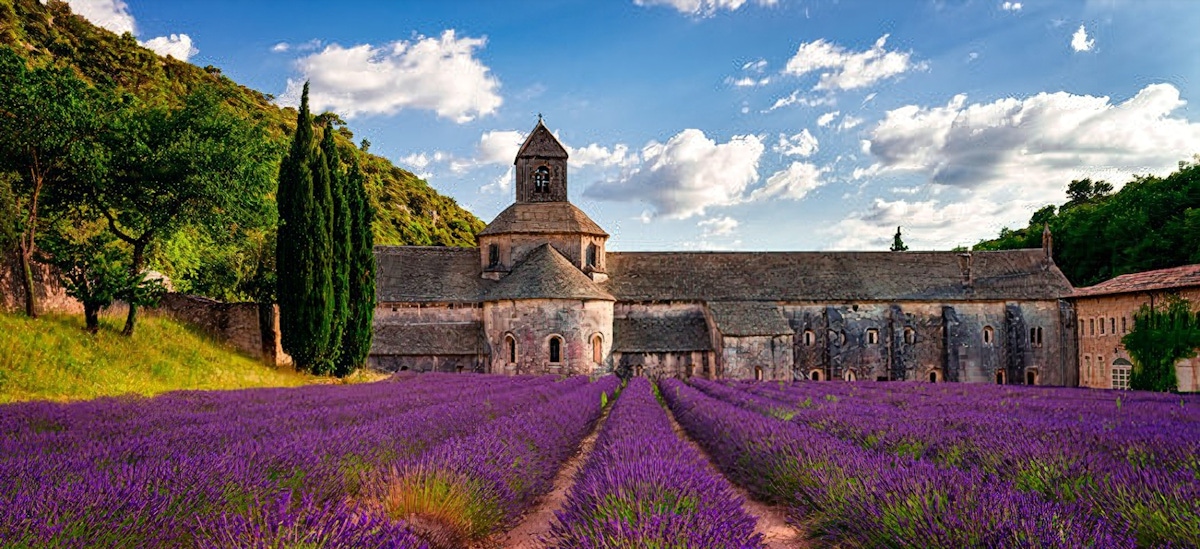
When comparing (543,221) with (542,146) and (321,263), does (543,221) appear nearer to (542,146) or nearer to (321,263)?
(542,146)

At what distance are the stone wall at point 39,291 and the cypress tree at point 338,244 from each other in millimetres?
8474

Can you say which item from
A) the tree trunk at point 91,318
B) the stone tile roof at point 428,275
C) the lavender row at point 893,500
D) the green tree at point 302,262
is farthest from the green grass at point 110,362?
the stone tile roof at point 428,275

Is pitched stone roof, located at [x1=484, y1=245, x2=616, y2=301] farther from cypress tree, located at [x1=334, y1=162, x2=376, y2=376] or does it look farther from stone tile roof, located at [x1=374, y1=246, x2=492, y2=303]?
cypress tree, located at [x1=334, y1=162, x2=376, y2=376]

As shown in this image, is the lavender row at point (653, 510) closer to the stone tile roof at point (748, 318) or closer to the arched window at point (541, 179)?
the stone tile roof at point (748, 318)

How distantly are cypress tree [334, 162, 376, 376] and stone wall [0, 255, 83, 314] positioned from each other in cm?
1021

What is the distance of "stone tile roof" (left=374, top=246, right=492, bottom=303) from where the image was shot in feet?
122

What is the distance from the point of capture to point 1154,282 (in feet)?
97.9

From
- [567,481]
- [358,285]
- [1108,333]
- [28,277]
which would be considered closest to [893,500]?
[567,481]

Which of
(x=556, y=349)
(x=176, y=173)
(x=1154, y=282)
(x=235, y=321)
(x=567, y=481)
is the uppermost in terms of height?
(x=176, y=173)

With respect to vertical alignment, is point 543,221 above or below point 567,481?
above

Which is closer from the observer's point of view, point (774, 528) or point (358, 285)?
point (774, 528)

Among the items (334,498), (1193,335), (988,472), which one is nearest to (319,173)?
(334,498)

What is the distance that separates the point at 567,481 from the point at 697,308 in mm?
30053

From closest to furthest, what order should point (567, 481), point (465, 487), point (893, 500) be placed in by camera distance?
point (893, 500)
point (465, 487)
point (567, 481)
